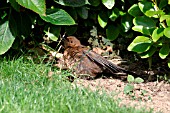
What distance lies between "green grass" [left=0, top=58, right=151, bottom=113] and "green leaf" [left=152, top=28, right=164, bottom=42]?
865 mm

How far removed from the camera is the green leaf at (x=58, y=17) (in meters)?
4.92

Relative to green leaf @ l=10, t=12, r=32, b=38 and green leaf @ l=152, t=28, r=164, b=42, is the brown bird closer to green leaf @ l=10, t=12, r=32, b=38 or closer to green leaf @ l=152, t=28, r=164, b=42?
green leaf @ l=10, t=12, r=32, b=38

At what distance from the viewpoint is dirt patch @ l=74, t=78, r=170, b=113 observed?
4.45m

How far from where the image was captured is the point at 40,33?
598 cm

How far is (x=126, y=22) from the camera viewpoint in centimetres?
546

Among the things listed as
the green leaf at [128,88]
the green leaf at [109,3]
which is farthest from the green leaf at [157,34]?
the green leaf at [109,3]

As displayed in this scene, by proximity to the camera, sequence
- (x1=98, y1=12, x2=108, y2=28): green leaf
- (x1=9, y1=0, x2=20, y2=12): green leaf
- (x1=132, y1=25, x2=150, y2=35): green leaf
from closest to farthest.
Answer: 1. (x1=9, y1=0, x2=20, y2=12): green leaf
2. (x1=132, y1=25, x2=150, y2=35): green leaf
3. (x1=98, y1=12, x2=108, y2=28): green leaf

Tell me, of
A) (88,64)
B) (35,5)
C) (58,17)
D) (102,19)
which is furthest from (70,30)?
(35,5)

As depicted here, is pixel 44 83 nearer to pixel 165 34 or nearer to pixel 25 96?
pixel 25 96

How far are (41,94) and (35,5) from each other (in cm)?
92

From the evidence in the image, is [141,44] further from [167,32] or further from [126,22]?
[126,22]

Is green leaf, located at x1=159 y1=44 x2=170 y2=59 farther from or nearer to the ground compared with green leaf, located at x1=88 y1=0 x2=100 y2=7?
nearer to the ground

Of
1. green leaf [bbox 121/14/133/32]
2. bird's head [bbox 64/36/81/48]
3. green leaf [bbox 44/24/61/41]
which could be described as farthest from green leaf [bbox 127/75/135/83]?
green leaf [bbox 44/24/61/41]

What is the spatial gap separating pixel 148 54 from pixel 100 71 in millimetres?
595
